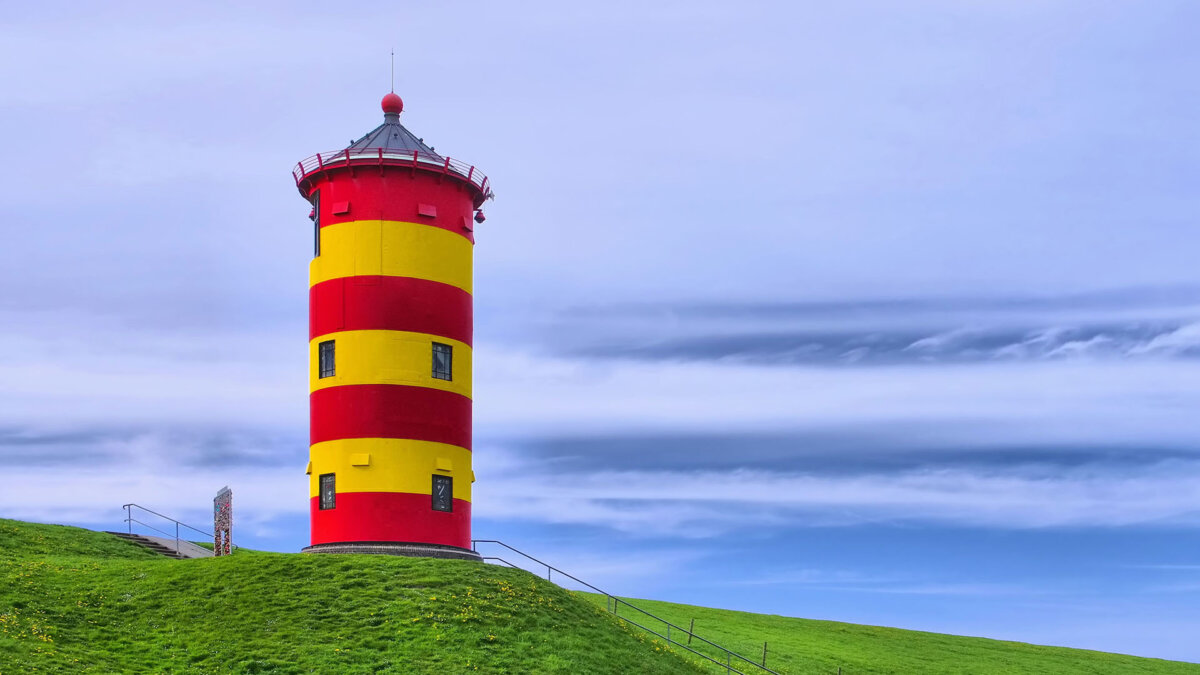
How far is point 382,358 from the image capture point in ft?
130

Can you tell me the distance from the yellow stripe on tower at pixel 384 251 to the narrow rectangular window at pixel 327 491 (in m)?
6.58

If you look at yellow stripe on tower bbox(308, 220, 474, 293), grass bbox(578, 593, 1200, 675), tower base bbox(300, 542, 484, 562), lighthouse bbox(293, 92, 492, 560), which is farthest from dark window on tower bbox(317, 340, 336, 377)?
grass bbox(578, 593, 1200, 675)

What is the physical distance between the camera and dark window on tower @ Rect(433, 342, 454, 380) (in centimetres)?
→ 4075

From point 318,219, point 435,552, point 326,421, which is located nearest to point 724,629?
point 435,552

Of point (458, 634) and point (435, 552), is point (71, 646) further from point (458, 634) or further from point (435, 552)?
Result: point (435, 552)

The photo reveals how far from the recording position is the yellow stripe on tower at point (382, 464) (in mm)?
39250

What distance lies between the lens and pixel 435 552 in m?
39.7

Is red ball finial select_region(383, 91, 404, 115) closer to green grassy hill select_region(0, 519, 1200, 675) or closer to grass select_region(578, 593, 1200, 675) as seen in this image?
green grassy hill select_region(0, 519, 1200, 675)

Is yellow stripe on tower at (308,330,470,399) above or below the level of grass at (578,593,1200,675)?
above

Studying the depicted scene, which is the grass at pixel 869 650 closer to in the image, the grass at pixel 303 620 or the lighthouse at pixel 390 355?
the grass at pixel 303 620

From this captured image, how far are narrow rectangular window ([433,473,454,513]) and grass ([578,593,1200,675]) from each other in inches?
463

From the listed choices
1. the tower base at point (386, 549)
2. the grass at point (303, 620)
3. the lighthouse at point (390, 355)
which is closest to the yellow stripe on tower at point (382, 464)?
the lighthouse at point (390, 355)

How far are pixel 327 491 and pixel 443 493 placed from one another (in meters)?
3.73

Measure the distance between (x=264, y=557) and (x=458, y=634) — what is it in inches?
311
